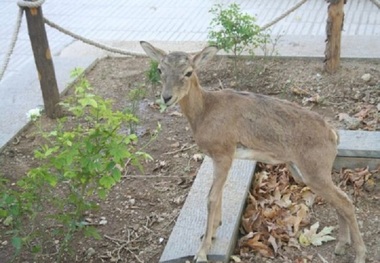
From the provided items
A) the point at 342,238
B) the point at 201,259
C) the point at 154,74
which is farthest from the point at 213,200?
the point at 154,74

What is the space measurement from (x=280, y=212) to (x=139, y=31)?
5598 millimetres

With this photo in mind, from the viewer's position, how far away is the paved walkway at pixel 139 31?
796 centimetres

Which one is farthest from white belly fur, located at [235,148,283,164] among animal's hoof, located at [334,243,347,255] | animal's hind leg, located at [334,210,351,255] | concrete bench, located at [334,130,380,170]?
concrete bench, located at [334,130,380,170]

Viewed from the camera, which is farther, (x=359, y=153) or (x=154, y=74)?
(x=154, y=74)

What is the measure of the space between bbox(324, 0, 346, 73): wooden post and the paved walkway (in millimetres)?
470

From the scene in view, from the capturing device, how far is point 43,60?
6914 millimetres

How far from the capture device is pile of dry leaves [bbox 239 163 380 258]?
4.96 m

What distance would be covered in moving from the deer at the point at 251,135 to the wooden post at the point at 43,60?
91.1 inches

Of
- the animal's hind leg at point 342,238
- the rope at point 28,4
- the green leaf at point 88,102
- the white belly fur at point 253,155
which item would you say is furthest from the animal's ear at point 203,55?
the rope at point 28,4

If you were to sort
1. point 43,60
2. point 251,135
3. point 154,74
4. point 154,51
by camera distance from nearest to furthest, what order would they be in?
point 251,135
point 154,51
point 43,60
point 154,74

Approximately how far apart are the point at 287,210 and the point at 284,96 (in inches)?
85.9

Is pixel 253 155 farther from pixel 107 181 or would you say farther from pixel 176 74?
pixel 107 181

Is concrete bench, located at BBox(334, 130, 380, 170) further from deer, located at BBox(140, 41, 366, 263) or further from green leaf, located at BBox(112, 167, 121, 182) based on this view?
green leaf, located at BBox(112, 167, 121, 182)

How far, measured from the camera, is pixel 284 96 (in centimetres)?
726
